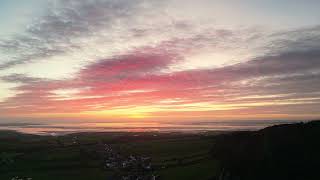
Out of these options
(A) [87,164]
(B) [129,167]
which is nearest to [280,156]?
(B) [129,167]

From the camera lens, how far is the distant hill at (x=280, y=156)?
130ft

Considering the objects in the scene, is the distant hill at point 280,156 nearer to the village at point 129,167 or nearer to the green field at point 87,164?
the green field at point 87,164

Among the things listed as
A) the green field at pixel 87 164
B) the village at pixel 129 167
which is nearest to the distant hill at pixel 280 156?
the green field at pixel 87 164

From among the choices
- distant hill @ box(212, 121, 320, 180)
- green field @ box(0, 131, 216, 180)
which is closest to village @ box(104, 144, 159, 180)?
green field @ box(0, 131, 216, 180)

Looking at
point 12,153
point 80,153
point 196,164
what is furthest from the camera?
point 12,153

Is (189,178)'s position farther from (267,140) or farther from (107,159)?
(107,159)

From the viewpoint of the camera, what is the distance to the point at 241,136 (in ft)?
204

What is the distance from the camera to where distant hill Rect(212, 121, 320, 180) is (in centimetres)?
3969

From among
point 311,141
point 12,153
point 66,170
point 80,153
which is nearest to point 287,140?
point 311,141

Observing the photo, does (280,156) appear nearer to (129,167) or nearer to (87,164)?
(129,167)

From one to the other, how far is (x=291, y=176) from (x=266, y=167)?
347 cm

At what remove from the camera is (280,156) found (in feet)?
140

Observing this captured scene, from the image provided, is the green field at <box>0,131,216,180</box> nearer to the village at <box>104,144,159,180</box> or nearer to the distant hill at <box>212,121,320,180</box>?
the village at <box>104,144,159,180</box>

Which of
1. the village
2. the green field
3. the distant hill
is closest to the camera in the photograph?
the distant hill
